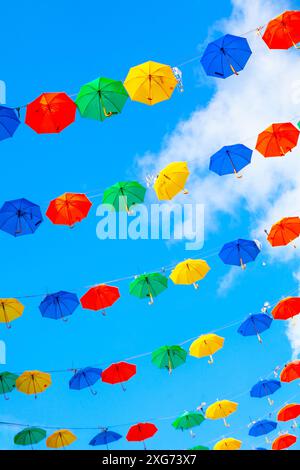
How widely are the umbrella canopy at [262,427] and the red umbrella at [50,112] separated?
41.6 ft

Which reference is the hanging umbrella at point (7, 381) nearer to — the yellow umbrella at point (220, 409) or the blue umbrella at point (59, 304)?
the blue umbrella at point (59, 304)

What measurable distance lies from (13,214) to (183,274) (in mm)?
4935

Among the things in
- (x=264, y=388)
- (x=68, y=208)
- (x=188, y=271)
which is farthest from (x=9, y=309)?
(x=264, y=388)

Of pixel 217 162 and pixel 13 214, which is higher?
pixel 217 162

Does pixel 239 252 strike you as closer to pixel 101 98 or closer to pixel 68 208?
pixel 68 208

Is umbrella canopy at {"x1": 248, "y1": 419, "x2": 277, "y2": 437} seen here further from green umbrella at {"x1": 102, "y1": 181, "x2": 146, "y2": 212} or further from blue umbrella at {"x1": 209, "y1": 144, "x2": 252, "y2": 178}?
green umbrella at {"x1": 102, "y1": 181, "x2": 146, "y2": 212}

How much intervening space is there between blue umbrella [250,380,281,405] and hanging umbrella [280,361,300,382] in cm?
41

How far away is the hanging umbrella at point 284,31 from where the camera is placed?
34.2ft

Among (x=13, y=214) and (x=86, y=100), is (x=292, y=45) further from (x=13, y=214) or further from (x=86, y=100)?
(x=13, y=214)

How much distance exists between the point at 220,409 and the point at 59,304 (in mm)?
7171

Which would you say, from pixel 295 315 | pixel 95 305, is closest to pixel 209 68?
pixel 95 305

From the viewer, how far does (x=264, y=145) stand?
12.3 meters

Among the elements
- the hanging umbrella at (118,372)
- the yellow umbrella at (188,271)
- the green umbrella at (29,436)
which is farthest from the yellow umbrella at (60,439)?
the yellow umbrella at (188,271)

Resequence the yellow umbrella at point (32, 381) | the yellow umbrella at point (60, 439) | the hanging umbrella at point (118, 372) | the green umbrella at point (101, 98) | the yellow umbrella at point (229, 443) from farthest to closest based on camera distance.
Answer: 1. the yellow umbrella at point (229, 443)
2. the yellow umbrella at point (60, 439)
3. the hanging umbrella at point (118, 372)
4. the yellow umbrella at point (32, 381)
5. the green umbrella at point (101, 98)
